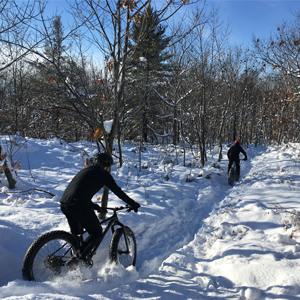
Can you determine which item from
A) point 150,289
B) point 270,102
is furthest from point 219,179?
point 270,102

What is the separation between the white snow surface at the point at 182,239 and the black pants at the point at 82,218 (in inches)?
19.7

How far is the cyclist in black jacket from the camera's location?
3064 millimetres

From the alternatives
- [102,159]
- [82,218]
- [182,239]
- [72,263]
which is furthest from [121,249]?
[182,239]

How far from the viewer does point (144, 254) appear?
4.19m

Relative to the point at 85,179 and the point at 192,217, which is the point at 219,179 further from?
the point at 85,179

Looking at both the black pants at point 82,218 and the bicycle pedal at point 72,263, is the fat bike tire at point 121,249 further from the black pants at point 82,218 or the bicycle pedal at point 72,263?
the bicycle pedal at point 72,263

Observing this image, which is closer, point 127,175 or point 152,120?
point 127,175

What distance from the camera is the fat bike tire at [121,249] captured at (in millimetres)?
3375

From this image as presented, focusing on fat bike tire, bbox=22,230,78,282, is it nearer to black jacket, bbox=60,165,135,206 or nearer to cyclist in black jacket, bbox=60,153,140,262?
cyclist in black jacket, bbox=60,153,140,262

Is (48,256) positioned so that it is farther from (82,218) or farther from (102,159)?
(102,159)

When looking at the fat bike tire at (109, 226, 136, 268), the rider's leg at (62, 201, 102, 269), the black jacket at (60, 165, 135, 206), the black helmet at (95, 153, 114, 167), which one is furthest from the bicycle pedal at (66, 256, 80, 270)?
the black helmet at (95, 153, 114, 167)

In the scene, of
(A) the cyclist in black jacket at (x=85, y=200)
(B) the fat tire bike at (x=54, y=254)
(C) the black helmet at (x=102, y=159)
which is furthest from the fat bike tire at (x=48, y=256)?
(C) the black helmet at (x=102, y=159)

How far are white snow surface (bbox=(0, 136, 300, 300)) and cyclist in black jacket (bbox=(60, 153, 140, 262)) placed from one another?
586 millimetres

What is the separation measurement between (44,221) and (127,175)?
4885 millimetres
